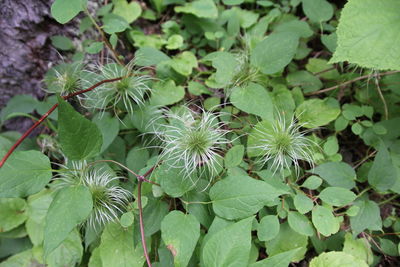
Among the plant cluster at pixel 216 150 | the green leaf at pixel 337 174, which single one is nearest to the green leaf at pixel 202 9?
the plant cluster at pixel 216 150

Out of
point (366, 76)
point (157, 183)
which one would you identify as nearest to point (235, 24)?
point (366, 76)

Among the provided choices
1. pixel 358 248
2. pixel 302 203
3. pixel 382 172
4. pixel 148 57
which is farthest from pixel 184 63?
pixel 358 248

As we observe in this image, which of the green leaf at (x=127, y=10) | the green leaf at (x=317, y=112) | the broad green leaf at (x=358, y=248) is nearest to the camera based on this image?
the broad green leaf at (x=358, y=248)

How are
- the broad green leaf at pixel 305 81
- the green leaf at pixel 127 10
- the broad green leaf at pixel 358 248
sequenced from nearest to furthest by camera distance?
the broad green leaf at pixel 358 248, the broad green leaf at pixel 305 81, the green leaf at pixel 127 10

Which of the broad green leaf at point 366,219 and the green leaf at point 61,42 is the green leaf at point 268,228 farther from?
the green leaf at point 61,42

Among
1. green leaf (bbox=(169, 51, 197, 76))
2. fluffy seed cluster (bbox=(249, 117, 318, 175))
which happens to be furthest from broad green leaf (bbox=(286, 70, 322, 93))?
green leaf (bbox=(169, 51, 197, 76))

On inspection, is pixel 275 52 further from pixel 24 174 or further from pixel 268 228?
pixel 24 174

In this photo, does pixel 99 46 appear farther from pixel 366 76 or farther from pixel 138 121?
pixel 366 76
